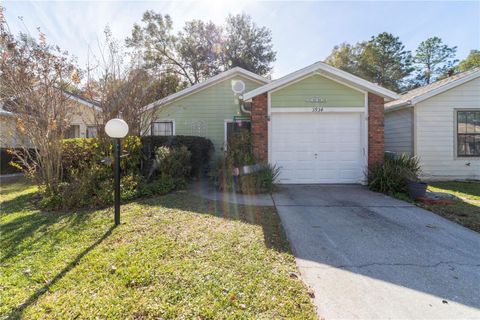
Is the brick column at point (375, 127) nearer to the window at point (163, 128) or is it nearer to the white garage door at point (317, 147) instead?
the white garage door at point (317, 147)

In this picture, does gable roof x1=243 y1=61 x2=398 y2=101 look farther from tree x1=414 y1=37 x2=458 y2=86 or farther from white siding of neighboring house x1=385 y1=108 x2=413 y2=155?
tree x1=414 y1=37 x2=458 y2=86

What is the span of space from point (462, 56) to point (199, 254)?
139 ft

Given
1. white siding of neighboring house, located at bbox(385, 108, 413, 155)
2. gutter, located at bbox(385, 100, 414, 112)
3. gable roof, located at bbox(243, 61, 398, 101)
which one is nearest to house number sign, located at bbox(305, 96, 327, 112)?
gable roof, located at bbox(243, 61, 398, 101)

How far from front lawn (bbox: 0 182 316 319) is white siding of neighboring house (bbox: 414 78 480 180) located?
7.98 m

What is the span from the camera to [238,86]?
10750 mm

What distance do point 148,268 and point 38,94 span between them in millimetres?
5606

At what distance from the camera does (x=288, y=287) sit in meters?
2.45

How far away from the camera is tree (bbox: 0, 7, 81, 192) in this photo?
5566 millimetres

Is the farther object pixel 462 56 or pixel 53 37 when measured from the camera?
pixel 462 56

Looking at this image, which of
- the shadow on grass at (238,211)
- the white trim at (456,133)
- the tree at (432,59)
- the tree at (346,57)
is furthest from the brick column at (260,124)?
the tree at (432,59)

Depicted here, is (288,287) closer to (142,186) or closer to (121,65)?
(142,186)

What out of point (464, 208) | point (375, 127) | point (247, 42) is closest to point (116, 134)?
point (375, 127)

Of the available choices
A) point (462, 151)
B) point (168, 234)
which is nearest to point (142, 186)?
point (168, 234)

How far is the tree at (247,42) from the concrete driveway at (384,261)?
2044cm
